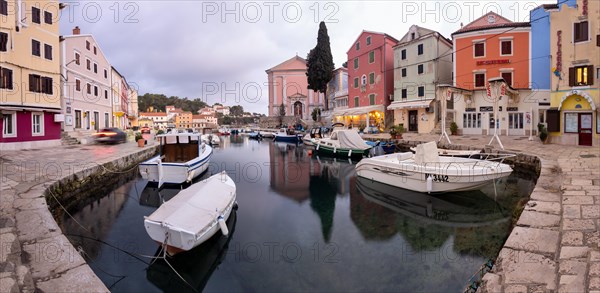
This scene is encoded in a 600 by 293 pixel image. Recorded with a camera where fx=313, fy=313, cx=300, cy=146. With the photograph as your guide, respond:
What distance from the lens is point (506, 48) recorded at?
2502 centimetres

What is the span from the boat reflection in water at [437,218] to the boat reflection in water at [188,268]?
12.4 ft

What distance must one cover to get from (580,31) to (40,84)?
3090cm

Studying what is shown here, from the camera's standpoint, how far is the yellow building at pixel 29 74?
16.8m

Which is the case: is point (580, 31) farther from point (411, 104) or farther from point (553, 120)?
point (411, 104)

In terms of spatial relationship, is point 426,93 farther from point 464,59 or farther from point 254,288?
point 254,288

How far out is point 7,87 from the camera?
669 inches

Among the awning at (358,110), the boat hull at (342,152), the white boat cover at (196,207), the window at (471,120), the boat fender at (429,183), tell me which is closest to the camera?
the white boat cover at (196,207)

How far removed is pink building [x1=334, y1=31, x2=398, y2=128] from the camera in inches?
1367

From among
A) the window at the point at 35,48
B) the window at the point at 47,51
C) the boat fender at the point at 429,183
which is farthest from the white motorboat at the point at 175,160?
the window at the point at 47,51

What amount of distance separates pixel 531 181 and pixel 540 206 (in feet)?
23.9

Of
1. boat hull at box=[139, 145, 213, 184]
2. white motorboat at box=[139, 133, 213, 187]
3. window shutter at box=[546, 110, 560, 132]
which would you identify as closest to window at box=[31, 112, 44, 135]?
white motorboat at box=[139, 133, 213, 187]

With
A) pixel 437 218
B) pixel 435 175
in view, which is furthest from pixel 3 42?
pixel 437 218

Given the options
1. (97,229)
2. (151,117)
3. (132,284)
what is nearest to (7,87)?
(97,229)

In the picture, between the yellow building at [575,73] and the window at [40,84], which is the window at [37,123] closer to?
the window at [40,84]
